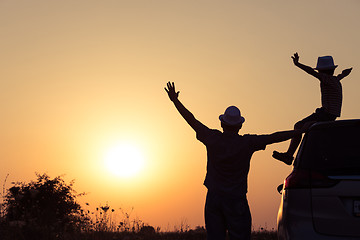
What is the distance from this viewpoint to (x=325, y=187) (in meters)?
6.25

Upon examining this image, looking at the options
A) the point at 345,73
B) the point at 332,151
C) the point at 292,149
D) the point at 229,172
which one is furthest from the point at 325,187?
the point at 345,73

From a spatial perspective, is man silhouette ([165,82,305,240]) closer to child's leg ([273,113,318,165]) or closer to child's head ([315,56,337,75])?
child's leg ([273,113,318,165])

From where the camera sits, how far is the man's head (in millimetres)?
7625

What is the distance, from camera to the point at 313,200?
6.30 metres

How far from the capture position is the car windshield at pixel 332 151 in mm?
6281

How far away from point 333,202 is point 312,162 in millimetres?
522

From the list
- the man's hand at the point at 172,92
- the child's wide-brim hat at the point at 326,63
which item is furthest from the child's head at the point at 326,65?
the man's hand at the point at 172,92

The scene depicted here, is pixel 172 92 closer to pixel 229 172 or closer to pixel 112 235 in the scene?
pixel 229 172

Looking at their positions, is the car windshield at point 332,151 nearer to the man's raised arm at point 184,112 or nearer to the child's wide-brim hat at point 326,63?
the man's raised arm at point 184,112

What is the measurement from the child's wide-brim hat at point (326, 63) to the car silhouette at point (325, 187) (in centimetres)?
410

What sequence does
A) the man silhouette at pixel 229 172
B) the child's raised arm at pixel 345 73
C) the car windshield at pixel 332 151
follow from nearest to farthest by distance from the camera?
the car windshield at pixel 332 151
the man silhouette at pixel 229 172
the child's raised arm at pixel 345 73

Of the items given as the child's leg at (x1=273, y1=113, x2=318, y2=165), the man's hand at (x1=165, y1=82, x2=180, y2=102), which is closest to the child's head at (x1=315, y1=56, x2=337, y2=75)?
the child's leg at (x1=273, y1=113, x2=318, y2=165)

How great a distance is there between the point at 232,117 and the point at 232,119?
1.0 inches

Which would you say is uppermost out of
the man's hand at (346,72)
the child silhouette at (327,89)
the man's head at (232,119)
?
the man's hand at (346,72)
